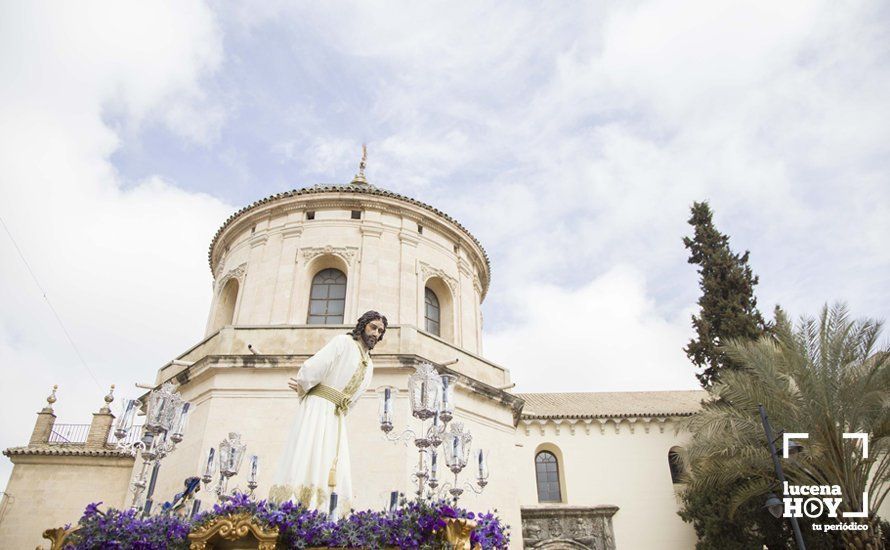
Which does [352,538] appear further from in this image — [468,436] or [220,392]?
[220,392]

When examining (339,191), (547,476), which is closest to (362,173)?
(339,191)

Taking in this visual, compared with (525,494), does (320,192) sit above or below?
above

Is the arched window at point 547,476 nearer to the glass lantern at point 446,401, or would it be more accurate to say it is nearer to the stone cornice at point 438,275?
the stone cornice at point 438,275

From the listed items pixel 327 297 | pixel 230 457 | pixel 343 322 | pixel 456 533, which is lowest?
pixel 456 533

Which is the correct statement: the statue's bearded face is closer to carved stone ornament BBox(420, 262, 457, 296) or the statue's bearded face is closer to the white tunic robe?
the white tunic robe

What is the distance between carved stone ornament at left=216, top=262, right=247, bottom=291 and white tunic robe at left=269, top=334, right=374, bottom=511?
11.1 metres

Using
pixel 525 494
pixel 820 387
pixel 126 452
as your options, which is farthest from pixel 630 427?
pixel 126 452

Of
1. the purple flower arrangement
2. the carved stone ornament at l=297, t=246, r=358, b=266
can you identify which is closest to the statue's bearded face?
the purple flower arrangement

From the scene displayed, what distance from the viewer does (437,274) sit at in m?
16.8

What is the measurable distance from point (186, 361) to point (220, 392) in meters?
2.61

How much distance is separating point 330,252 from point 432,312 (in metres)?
3.38

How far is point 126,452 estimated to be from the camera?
60.8 feet

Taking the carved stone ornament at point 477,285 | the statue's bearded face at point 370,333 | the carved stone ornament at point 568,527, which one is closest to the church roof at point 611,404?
the carved stone ornament at point 568,527

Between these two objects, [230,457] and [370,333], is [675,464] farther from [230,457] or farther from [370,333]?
[370,333]
